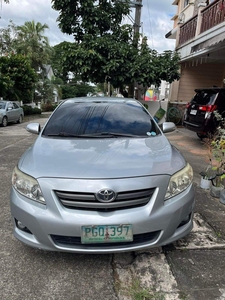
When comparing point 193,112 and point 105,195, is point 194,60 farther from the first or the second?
point 105,195

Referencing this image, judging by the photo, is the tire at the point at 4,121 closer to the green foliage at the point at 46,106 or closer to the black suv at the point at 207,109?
the black suv at the point at 207,109

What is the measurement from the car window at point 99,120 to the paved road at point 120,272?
1.34 meters

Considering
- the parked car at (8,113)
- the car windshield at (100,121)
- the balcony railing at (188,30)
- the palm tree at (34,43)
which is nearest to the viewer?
the car windshield at (100,121)

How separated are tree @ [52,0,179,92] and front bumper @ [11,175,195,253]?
6.98 m


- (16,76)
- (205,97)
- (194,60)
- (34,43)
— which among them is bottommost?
(205,97)

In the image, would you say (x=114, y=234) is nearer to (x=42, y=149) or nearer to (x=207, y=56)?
(x=42, y=149)

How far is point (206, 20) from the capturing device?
9.04 m

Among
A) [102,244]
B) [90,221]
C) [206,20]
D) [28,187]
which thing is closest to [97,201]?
[90,221]

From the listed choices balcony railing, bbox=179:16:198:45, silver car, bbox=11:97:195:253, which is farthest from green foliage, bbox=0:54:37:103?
silver car, bbox=11:97:195:253

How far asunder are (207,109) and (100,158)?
210 inches

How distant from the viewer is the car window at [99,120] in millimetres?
3021

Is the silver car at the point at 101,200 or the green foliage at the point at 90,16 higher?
the green foliage at the point at 90,16

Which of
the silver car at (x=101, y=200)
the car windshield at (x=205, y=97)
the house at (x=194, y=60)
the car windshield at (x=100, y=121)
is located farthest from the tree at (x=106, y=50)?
the silver car at (x=101, y=200)

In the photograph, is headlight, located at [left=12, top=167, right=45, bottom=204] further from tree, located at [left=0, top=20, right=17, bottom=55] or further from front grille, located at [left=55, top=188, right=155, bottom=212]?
tree, located at [left=0, top=20, right=17, bottom=55]
